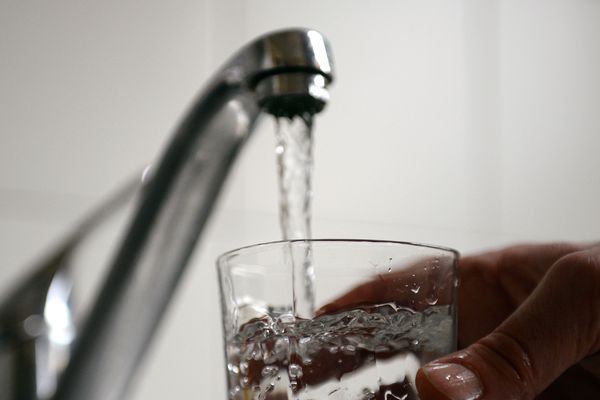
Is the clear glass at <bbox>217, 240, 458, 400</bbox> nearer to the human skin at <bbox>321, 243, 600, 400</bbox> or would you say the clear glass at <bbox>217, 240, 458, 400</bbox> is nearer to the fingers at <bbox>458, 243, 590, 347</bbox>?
the human skin at <bbox>321, 243, 600, 400</bbox>

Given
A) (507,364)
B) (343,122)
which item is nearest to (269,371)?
(507,364)

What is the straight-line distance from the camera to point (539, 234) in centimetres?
96

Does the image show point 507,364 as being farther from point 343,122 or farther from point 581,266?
point 343,122

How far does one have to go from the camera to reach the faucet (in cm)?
30

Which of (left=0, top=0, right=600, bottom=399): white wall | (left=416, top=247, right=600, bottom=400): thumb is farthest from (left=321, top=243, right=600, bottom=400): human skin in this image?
(left=0, top=0, right=600, bottom=399): white wall

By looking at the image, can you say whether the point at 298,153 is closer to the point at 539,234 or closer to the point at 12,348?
the point at 12,348

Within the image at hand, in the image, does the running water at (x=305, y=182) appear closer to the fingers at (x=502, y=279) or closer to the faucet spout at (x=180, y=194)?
the faucet spout at (x=180, y=194)

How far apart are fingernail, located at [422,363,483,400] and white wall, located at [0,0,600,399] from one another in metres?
0.36

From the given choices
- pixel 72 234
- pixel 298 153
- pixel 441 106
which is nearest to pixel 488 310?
pixel 298 153

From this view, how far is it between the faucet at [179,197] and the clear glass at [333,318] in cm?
4

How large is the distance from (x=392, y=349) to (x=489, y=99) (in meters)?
0.72

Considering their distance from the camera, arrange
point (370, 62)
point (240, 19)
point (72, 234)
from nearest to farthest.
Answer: point (72, 234) < point (240, 19) < point (370, 62)

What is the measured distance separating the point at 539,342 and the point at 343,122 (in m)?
0.47

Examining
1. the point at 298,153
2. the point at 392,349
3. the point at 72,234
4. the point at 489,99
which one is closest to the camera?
the point at 392,349
